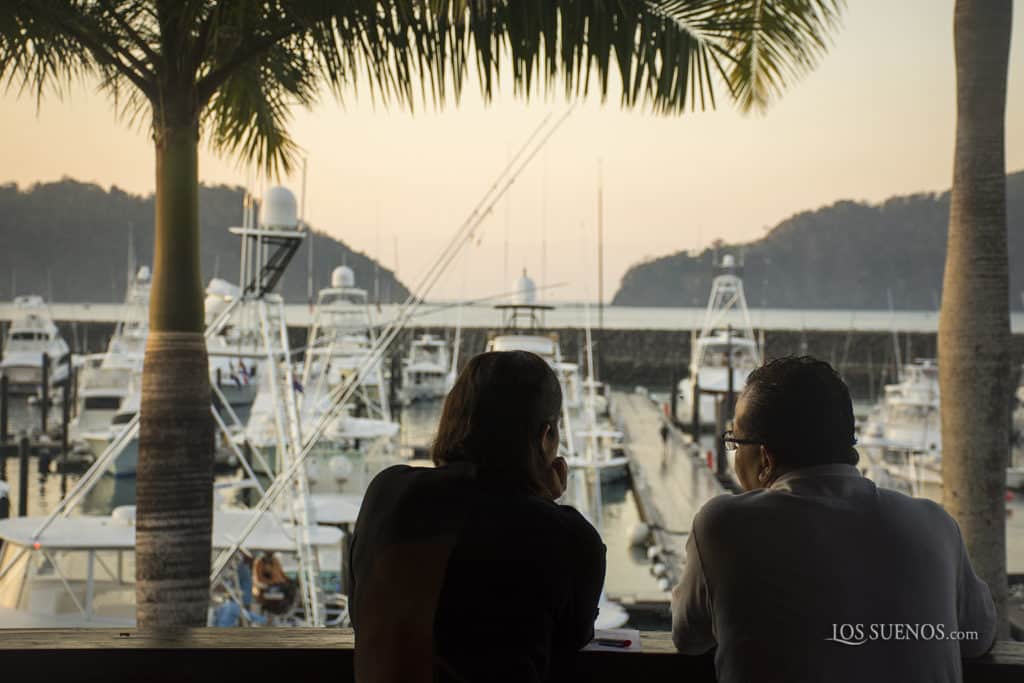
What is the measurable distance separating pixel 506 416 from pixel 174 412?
11.9 feet

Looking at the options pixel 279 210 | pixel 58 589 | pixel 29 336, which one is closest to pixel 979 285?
pixel 279 210

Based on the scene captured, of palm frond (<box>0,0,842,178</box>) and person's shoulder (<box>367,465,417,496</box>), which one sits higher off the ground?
palm frond (<box>0,0,842,178</box>)

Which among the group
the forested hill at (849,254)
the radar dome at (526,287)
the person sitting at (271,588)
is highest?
the forested hill at (849,254)

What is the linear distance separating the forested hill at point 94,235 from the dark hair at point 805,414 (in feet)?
13.4

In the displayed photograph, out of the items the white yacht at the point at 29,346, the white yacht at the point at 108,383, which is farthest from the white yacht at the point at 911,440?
the white yacht at the point at 29,346

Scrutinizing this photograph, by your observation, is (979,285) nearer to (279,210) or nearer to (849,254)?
(279,210)

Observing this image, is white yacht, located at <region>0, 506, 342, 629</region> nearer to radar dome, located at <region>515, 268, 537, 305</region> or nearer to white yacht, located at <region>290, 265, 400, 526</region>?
white yacht, located at <region>290, 265, 400, 526</region>

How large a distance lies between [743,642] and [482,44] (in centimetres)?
284

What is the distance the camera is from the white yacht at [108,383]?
95.0 feet

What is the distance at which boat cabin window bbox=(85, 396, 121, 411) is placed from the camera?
30.4m

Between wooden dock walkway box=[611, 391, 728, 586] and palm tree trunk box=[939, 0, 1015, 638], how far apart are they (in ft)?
23.4

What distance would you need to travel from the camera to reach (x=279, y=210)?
31.8 feet

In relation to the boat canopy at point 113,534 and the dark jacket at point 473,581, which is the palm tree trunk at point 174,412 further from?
the boat canopy at point 113,534

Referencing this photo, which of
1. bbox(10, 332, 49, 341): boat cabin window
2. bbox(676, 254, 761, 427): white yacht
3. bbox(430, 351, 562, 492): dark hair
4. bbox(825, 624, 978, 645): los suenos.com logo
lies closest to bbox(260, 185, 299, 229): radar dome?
bbox(430, 351, 562, 492): dark hair
